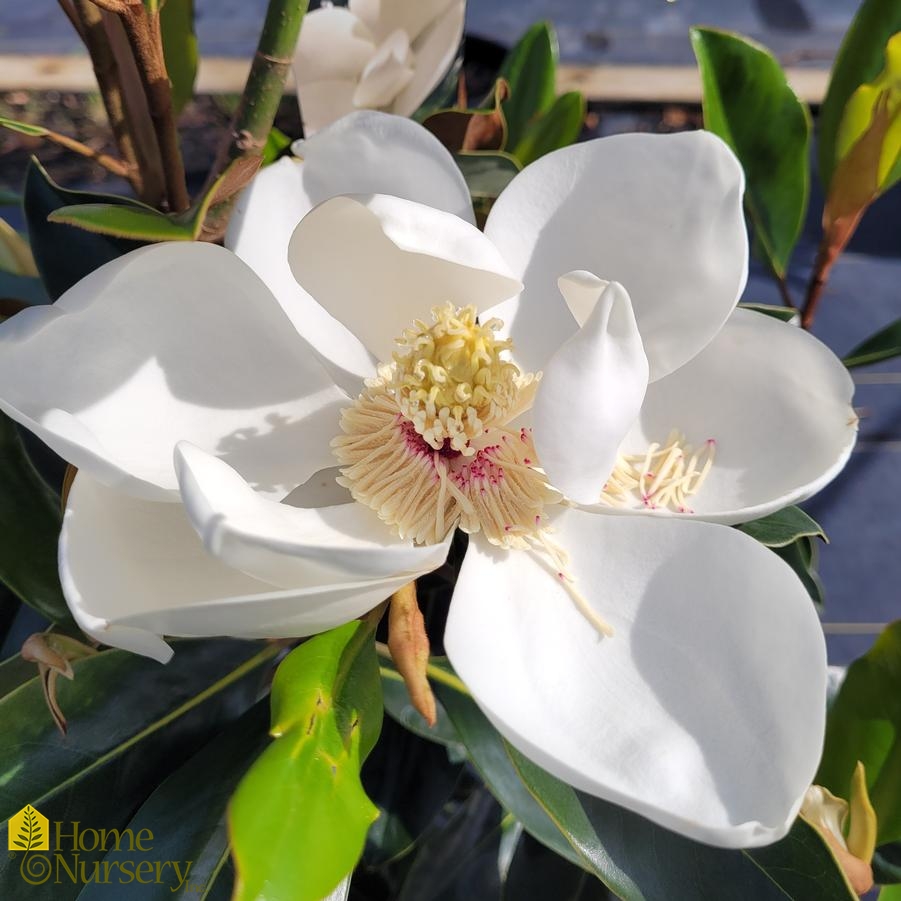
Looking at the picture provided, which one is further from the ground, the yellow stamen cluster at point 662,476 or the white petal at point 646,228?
the white petal at point 646,228

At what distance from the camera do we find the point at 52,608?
57 cm

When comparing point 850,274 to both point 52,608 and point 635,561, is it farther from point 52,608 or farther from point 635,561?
point 52,608

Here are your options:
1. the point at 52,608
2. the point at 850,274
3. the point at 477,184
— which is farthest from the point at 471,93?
the point at 52,608

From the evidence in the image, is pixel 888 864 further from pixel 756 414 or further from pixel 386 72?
pixel 386 72

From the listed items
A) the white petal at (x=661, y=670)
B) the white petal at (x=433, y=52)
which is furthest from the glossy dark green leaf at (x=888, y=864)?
the white petal at (x=433, y=52)

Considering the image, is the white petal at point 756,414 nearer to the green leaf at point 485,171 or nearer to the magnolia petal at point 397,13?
the green leaf at point 485,171

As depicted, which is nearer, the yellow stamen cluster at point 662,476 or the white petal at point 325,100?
the yellow stamen cluster at point 662,476

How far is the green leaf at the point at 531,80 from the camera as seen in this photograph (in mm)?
874

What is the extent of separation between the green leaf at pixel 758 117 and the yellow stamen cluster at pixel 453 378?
34 cm

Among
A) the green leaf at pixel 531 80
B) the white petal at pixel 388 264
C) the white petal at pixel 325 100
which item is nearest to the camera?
the white petal at pixel 388 264

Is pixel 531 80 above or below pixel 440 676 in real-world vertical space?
above

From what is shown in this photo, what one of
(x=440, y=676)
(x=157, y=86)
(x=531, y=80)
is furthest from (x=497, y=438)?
(x=531, y=80)

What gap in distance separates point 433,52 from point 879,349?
48 centimetres

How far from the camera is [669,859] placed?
480mm
